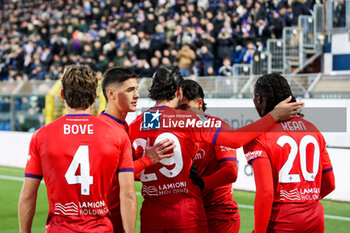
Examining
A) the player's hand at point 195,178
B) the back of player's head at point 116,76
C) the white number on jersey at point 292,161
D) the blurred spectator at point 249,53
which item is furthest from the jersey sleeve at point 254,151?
the blurred spectator at point 249,53

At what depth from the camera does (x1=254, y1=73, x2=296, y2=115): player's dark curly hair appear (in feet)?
12.1

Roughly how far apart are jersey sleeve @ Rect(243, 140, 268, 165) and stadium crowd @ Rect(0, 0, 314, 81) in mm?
11740

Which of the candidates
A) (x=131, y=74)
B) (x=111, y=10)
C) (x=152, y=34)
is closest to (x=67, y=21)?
(x=111, y=10)

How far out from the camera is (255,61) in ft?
52.4

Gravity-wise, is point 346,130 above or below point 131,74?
below

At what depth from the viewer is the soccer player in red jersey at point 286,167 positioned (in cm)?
363

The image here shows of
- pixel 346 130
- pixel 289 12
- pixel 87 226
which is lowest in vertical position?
pixel 346 130

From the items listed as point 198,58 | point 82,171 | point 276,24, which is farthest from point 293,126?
point 276,24

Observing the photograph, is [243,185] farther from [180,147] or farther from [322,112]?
[180,147]

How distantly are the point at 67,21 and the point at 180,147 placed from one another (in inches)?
774

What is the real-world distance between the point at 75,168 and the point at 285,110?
53.9 inches

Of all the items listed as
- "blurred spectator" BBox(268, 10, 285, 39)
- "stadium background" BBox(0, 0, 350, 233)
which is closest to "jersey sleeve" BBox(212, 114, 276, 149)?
"stadium background" BBox(0, 0, 350, 233)

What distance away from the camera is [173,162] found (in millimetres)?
3961

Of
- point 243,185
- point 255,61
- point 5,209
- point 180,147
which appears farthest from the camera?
point 255,61
